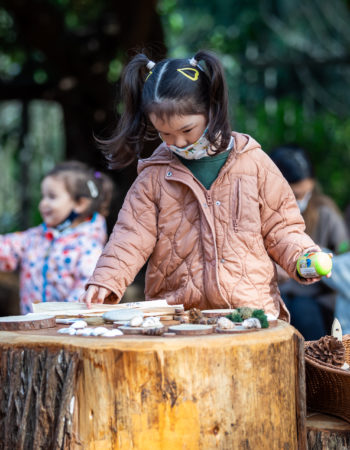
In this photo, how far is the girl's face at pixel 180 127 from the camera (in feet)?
9.86

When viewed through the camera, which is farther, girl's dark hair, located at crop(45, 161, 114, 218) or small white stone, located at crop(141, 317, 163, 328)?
girl's dark hair, located at crop(45, 161, 114, 218)

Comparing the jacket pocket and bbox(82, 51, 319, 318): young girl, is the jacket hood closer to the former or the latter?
bbox(82, 51, 319, 318): young girl

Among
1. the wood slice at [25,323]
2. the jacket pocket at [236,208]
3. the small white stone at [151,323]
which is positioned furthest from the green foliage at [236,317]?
the wood slice at [25,323]

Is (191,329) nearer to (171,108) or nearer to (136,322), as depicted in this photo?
(136,322)

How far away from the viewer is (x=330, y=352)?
3027mm

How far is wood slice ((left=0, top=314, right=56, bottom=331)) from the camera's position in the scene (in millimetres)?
2707

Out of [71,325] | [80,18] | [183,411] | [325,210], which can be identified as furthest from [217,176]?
[80,18]

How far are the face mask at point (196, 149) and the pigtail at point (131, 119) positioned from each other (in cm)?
21

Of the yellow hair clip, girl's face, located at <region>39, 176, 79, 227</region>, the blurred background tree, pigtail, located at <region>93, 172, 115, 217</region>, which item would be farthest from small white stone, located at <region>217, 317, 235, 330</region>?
the blurred background tree

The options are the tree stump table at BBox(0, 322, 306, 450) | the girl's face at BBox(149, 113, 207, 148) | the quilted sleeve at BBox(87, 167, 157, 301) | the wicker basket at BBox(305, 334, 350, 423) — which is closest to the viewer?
the tree stump table at BBox(0, 322, 306, 450)

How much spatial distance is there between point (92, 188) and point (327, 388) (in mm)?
2268

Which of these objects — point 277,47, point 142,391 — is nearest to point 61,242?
point 142,391

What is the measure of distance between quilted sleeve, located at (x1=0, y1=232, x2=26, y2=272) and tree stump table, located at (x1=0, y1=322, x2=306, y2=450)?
80.3 inches

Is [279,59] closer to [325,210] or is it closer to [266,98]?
[266,98]
